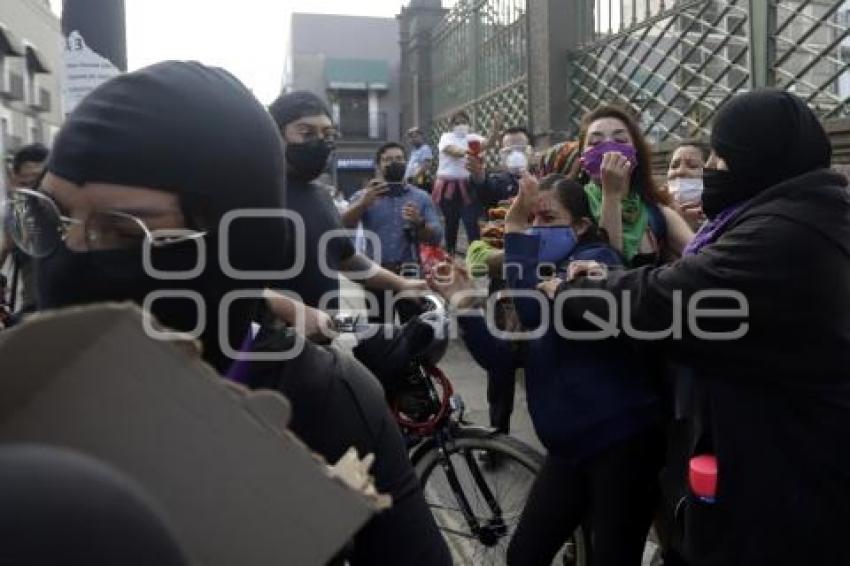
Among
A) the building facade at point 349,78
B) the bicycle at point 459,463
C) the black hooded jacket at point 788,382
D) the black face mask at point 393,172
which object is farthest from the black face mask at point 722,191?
the building facade at point 349,78

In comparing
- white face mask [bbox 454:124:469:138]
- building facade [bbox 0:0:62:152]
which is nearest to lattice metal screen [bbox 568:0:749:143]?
white face mask [bbox 454:124:469:138]

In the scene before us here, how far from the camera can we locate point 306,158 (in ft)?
10.9

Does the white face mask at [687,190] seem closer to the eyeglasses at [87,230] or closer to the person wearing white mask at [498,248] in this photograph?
the person wearing white mask at [498,248]

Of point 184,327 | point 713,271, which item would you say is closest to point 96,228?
point 184,327

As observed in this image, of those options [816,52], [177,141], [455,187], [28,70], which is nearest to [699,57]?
[816,52]

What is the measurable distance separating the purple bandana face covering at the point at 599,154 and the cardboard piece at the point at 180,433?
2.47 metres

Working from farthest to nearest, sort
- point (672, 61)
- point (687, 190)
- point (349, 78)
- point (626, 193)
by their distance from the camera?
point (349, 78) < point (672, 61) < point (687, 190) < point (626, 193)

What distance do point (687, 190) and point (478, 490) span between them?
1659 millimetres

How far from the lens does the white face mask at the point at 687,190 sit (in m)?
3.78

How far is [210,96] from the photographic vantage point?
99 centimetres

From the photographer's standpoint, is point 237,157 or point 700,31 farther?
point 700,31

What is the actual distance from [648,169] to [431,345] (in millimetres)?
1030

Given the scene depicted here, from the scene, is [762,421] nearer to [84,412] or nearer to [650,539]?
[84,412]

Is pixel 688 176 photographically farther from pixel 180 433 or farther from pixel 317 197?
pixel 180 433
